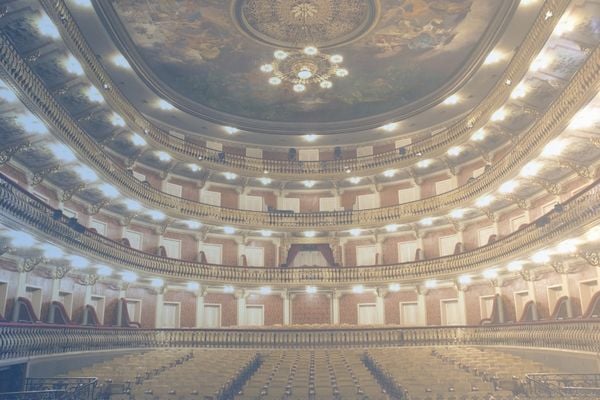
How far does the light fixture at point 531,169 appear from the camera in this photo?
899 inches

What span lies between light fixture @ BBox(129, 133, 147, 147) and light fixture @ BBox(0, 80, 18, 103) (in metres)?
9.99

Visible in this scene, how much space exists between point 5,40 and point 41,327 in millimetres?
8945

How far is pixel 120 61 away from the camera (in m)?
25.3

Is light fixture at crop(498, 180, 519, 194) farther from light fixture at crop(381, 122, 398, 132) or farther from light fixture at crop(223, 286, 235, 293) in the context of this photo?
light fixture at crop(223, 286, 235, 293)

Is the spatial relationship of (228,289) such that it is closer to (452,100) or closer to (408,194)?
(408,194)

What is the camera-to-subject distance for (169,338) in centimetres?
2508

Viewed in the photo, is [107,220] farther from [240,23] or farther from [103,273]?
[240,23]

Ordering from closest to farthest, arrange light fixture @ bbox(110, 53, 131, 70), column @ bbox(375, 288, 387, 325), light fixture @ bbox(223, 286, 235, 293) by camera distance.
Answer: light fixture @ bbox(110, 53, 131, 70)
light fixture @ bbox(223, 286, 235, 293)
column @ bbox(375, 288, 387, 325)

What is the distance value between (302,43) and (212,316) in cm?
1691

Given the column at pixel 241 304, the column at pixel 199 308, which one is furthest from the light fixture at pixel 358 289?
the column at pixel 199 308

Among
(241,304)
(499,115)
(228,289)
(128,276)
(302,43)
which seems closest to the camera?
(499,115)

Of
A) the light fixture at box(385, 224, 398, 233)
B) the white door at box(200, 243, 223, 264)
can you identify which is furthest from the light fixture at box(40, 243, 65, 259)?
the light fixture at box(385, 224, 398, 233)

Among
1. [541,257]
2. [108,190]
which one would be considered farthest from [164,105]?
[541,257]

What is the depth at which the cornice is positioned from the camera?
16.8 meters
